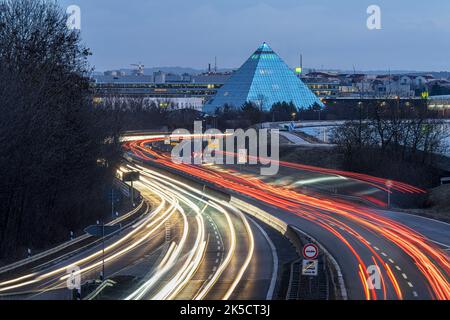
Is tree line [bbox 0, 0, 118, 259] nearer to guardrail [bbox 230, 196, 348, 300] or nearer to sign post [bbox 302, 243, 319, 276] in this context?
guardrail [bbox 230, 196, 348, 300]

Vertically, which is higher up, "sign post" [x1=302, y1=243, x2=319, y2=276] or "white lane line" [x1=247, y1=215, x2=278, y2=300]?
"sign post" [x1=302, y1=243, x2=319, y2=276]

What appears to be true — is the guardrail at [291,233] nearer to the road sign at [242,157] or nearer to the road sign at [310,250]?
the road sign at [310,250]

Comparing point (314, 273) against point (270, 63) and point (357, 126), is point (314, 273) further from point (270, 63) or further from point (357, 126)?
point (270, 63)

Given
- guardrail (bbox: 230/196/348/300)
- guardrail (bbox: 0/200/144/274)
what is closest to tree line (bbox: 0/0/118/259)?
guardrail (bbox: 0/200/144/274)

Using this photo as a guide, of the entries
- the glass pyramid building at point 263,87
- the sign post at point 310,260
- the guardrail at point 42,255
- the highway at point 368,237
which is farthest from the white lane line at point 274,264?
the glass pyramid building at point 263,87

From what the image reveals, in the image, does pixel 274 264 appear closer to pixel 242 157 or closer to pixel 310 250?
pixel 310 250

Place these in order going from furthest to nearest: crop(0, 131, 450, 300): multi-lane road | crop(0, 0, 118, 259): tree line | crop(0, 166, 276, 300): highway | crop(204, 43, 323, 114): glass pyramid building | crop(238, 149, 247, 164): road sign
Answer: crop(204, 43, 323, 114): glass pyramid building, crop(238, 149, 247, 164): road sign, crop(0, 0, 118, 259): tree line, crop(0, 131, 450, 300): multi-lane road, crop(0, 166, 276, 300): highway
